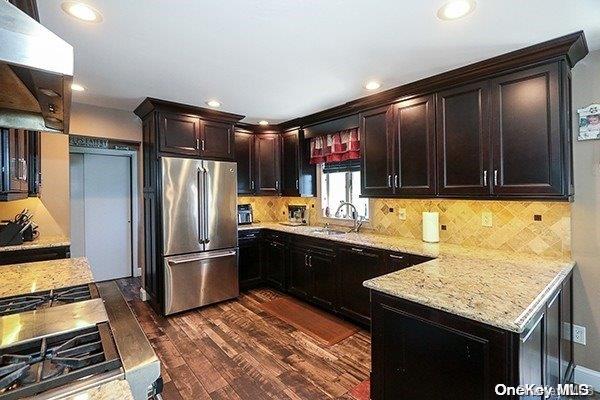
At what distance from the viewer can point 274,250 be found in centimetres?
422

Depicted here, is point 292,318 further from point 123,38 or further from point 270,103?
A: point 123,38

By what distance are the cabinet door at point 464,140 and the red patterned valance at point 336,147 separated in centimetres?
118

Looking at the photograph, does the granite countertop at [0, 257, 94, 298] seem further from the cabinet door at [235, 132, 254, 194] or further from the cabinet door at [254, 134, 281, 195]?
the cabinet door at [254, 134, 281, 195]

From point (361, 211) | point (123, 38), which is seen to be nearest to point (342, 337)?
point (361, 211)

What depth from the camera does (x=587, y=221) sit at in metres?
2.14

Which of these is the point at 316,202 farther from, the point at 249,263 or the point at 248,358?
the point at 248,358

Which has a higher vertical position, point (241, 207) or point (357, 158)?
point (357, 158)

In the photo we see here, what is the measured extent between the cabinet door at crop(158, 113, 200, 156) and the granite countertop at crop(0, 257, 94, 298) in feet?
5.48

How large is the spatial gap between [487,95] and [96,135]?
409 centimetres

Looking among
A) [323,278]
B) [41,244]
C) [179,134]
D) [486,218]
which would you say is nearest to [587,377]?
[486,218]

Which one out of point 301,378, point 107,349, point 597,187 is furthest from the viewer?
point 301,378

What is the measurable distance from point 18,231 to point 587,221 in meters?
4.70

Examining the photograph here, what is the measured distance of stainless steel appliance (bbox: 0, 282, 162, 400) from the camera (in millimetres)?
759

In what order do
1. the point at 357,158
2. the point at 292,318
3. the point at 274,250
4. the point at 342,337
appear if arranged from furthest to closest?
1. the point at 274,250
2. the point at 357,158
3. the point at 292,318
4. the point at 342,337
